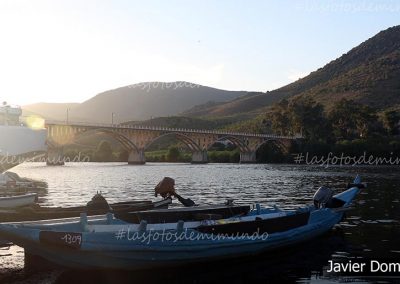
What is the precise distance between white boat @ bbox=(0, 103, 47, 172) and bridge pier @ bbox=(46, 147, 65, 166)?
91.7 metres

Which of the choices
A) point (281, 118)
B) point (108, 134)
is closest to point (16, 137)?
point (108, 134)

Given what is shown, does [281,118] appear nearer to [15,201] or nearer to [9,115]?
[9,115]

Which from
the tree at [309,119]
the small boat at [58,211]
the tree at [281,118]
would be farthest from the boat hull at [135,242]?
the tree at [281,118]

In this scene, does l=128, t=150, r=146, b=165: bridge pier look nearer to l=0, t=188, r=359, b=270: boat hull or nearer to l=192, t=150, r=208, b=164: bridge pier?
l=192, t=150, r=208, b=164: bridge pier

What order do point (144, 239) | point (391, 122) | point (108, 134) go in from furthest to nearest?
1. point (108, 134)
2. point (391, 122)
3. point (144, 239)

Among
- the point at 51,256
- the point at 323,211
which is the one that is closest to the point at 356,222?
the point at 323,211

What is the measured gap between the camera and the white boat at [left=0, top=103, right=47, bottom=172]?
126 feet

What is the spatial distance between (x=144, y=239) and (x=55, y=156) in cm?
12089

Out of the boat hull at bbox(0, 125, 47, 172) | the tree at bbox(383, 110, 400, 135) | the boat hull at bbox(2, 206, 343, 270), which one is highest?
the tree at bbox(383, 110, 400, 135)

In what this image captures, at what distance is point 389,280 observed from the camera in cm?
1659

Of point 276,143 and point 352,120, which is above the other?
point 352,120

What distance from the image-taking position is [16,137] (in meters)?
39.0

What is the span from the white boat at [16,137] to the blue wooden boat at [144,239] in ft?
72.0

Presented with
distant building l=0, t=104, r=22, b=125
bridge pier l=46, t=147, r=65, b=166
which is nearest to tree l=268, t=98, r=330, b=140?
bridge pier l=46, t=147, r=65, b=166
